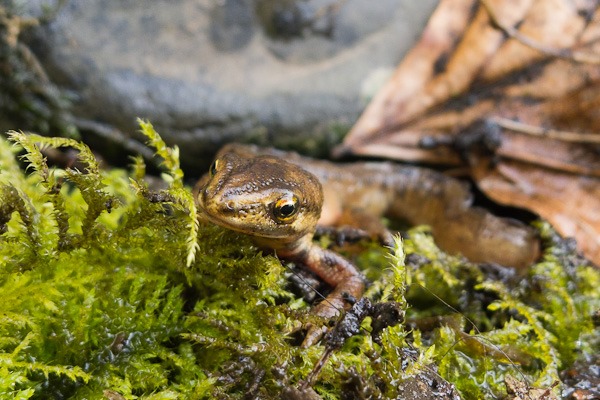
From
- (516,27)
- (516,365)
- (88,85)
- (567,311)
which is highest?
(516,27)

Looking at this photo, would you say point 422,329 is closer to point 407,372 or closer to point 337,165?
point 407,372

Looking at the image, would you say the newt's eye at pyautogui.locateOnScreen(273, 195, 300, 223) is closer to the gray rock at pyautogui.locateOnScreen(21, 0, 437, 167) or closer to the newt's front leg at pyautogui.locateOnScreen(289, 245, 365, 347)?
the newt's front leg at pyautogui.locateOnScreen(289, 245, 365, 347)

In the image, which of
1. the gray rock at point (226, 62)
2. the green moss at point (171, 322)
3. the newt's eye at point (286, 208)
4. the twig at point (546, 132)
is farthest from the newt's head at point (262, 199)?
the twig at point (546, 132)

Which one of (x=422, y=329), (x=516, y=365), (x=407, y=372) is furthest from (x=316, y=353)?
(x=516, y=365)

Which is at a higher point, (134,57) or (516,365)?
(516,365)

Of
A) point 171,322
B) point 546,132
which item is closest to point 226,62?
point 546,132

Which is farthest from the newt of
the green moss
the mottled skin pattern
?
the green moss

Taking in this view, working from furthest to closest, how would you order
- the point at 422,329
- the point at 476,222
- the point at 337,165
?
the point at 337,165 < the point at 476,222 < the point at 422,329
